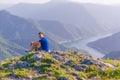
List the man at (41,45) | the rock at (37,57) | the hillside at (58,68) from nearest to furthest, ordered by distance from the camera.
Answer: the hillside at (58,68)
the rock at (37,57)
the man at (41,45)

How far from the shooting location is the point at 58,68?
23.9 m

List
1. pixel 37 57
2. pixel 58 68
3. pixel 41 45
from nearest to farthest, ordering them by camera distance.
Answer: pixel 58 68 < pixel 37 57 < pixel 41 45

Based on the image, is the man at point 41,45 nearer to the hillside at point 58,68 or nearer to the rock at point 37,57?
the hillside at point 58,68

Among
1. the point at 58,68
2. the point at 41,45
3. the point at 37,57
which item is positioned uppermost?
the point at 41,45

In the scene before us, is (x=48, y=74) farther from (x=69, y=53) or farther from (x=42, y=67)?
(x=69, y=53)

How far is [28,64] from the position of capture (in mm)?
24984

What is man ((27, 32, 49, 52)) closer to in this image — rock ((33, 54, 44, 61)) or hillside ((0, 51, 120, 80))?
hillside ((0, 51, 120, 80))

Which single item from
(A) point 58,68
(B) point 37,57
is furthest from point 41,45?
(A) point 58,68

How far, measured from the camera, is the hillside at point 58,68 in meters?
22.7

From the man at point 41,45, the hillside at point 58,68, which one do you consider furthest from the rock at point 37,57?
the man at point 41,45

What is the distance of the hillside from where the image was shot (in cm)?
2266

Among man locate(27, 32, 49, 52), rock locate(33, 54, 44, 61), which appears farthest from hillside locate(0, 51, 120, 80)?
man locate(27, 32, 49, 52)

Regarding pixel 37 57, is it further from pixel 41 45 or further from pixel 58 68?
pixel 41 45

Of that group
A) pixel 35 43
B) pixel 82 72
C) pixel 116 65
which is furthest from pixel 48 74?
pixel 35 43
